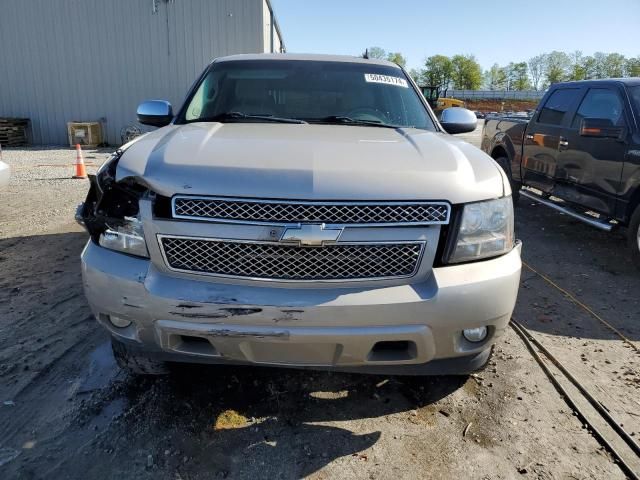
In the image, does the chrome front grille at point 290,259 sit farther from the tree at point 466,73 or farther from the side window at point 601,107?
the tree at point 466,73

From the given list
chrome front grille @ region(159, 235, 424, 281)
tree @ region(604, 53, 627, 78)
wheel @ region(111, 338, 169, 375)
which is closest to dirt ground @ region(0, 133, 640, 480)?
wheel @ region(111, 338, 169, 375)

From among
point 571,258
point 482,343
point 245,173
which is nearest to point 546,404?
point 482,343

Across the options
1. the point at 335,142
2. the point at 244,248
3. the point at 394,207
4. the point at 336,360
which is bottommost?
the point at 336,360

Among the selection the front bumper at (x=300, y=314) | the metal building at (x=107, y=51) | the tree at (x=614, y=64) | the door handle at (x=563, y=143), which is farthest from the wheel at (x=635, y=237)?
the tree at (x=614, y=64)

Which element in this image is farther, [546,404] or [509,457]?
[546,404]

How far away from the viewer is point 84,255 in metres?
2.21

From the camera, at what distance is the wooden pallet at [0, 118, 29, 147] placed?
15125 mm

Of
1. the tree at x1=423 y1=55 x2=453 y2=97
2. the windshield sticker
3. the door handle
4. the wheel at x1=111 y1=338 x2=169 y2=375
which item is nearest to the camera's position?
the wheel at x1=111 y1=338 x2=169 y2=375

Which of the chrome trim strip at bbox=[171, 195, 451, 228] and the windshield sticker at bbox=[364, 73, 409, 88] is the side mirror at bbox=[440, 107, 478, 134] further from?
the chrome trim strip at bbox=[171, 195, 451, 228]

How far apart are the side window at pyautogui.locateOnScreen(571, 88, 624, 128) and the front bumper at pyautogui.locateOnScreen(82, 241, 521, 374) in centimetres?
407

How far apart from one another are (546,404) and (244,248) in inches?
73.8

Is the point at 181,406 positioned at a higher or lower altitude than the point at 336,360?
lower

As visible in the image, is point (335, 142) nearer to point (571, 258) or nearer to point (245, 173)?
point (245, 173)

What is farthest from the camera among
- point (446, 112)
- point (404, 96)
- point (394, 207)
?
point (446, 112)
